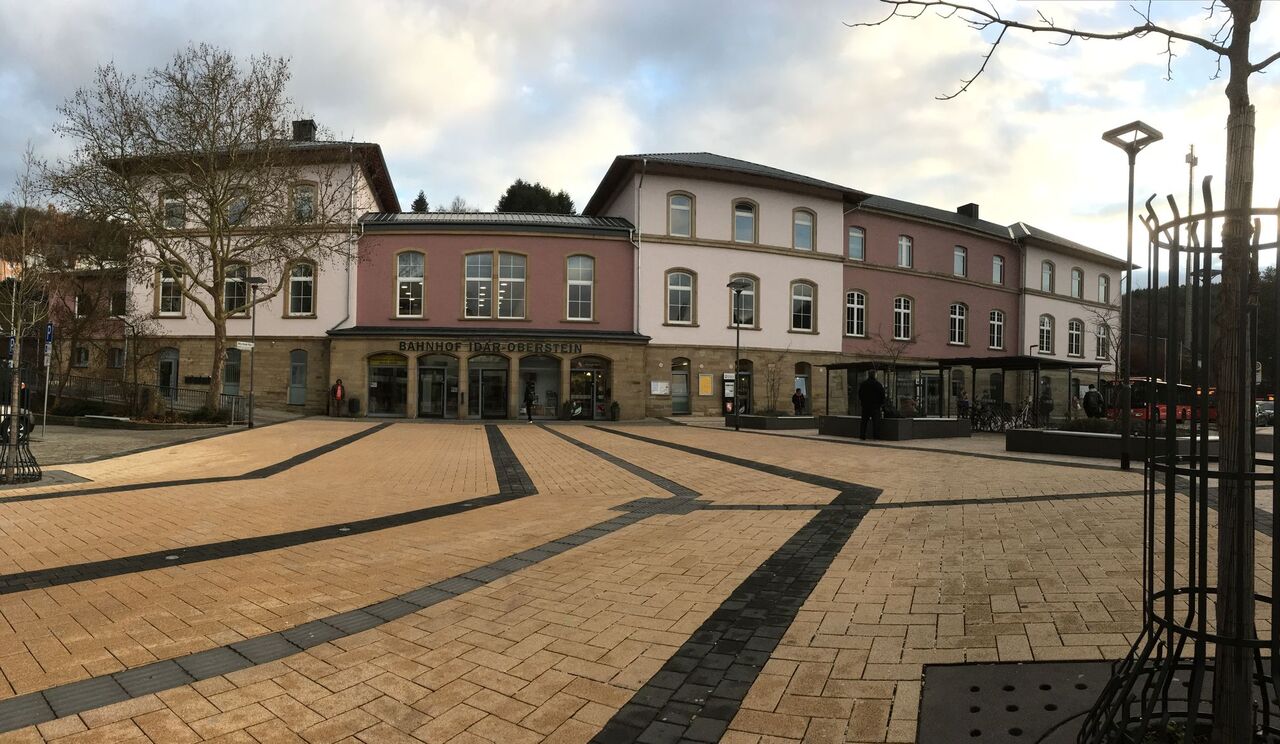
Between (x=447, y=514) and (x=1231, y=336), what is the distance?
7.09 metres

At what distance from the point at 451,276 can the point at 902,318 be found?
2524 centimetres

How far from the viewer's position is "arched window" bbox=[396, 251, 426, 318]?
99.1 feet

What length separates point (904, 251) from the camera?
38500mm

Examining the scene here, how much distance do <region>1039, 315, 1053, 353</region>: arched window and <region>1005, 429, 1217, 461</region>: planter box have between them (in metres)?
33.9

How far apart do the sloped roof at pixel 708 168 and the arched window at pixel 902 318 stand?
6915 millimetres

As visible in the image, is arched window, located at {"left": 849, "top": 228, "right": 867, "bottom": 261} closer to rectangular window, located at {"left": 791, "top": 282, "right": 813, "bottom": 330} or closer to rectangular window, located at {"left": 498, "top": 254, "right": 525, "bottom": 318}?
rectangular window, located at {"left": 791, "top": 282, "right": 813, "bottom": 330}

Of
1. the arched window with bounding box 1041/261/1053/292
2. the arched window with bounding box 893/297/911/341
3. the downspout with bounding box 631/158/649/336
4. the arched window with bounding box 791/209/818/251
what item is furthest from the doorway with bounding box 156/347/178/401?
the arched window with bounding box 1041/261/1053/292

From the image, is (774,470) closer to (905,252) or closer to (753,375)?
(753,375)

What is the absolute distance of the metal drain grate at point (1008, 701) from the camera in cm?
257

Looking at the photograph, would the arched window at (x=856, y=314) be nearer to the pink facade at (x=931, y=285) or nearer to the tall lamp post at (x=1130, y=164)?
the pink facade at (x=931, y=285)

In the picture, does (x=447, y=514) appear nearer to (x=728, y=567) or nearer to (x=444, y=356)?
(x=728, y=567)

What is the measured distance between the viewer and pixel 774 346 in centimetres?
3259

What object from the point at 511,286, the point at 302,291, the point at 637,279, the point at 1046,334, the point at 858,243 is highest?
the point at 858,243

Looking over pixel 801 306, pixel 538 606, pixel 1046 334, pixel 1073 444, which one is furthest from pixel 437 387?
pixel 1046 334
